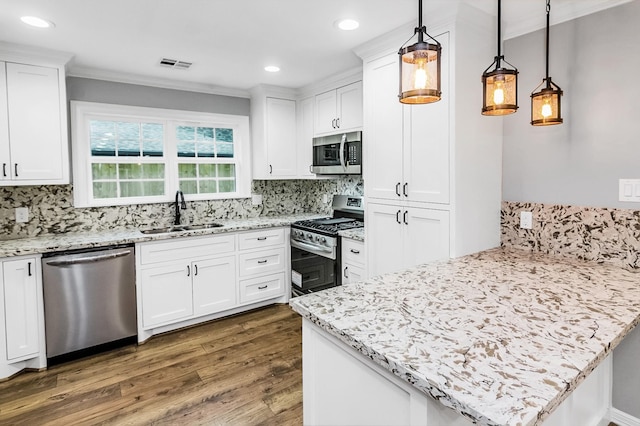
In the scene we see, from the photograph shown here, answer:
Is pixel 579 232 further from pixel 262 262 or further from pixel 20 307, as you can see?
pixel 20 307

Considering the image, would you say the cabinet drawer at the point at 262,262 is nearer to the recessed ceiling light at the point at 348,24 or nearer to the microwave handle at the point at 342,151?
the microwave handle at the point at 342,151

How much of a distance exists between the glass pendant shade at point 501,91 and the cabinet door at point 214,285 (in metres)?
2.78

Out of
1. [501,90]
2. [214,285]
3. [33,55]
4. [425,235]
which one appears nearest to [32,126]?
[33,55]

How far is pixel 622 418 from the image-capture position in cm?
206

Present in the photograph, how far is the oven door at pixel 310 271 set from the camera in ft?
11.3

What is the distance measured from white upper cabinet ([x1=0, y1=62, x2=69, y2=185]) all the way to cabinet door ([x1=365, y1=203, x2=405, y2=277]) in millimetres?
2487

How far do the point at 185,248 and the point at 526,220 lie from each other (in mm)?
2757

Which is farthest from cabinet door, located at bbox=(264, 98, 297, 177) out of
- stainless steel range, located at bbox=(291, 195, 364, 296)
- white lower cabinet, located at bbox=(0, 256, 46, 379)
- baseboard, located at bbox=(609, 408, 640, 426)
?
baseboard, located at bbox=(609, 408, 640, 426)

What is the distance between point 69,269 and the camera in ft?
9.24

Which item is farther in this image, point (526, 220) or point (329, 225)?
point (329, 225)

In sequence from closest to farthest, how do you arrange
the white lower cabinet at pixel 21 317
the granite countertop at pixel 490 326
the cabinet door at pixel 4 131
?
the granite countertop at pixel 490 326
the white lower cabinet at pixel 21 317
the cabinet door at pixel 4 131

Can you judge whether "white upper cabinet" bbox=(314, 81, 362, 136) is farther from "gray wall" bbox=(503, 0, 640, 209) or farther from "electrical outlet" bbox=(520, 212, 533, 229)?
"electrical outlet" bbox=(520, 212, 533, 229)

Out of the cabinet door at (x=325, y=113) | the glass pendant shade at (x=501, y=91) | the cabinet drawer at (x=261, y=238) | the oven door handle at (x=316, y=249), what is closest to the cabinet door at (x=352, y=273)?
the oven door handle at (x=316, y=249)

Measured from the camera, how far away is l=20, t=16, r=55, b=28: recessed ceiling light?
2.28 m
